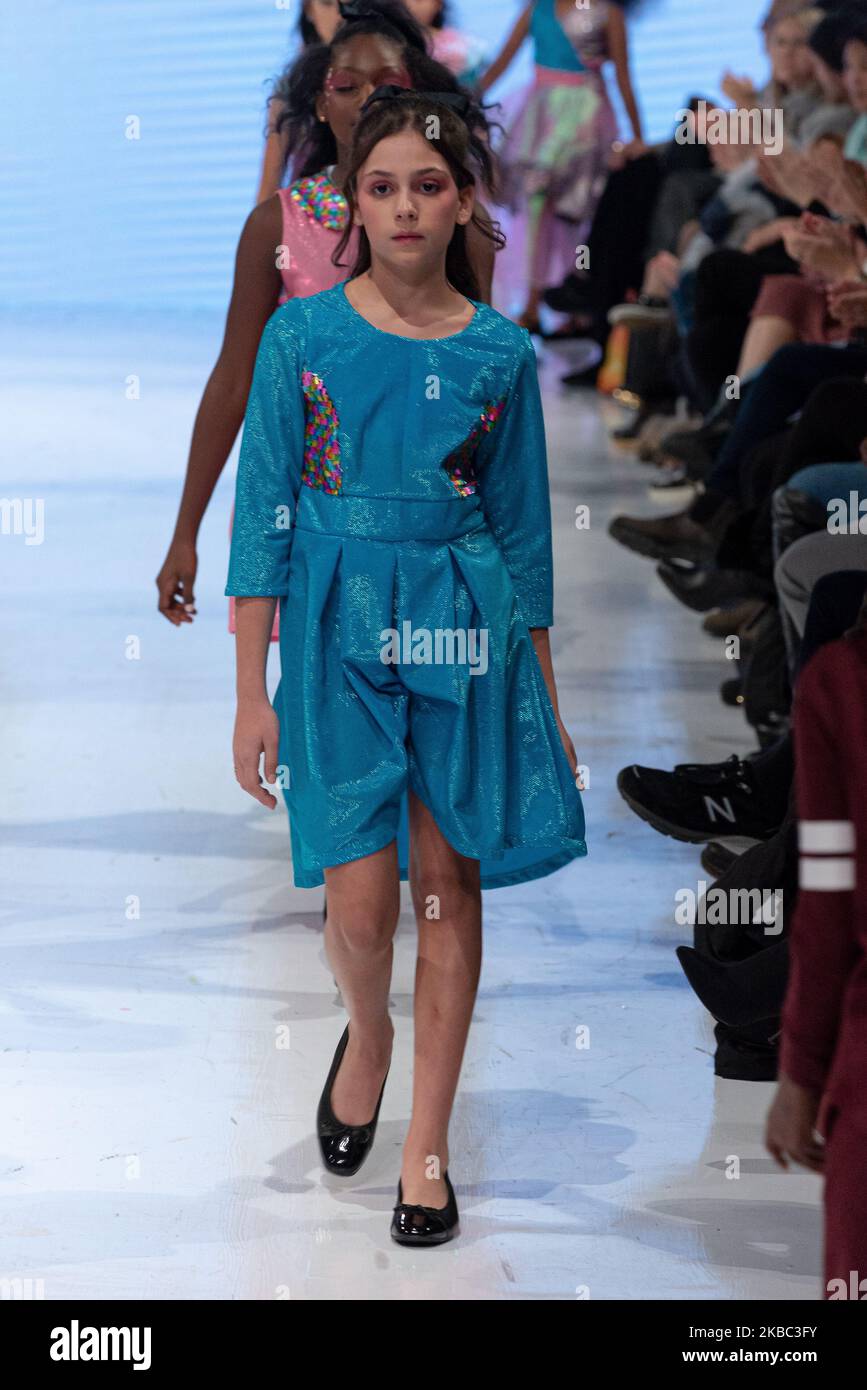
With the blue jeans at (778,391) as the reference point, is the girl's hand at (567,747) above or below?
above

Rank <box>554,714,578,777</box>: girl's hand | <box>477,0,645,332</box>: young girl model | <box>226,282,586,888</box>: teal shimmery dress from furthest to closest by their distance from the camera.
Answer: <box>477,0,645,332</box>: young girl model → <box>554,714,578,777</box>: girl's hand → <box>226,282,586,888</box>: teal shimmery dress

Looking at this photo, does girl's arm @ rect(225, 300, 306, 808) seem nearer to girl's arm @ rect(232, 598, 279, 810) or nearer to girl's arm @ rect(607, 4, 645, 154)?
girl's arm @ rect(232, 598, 279, 810)

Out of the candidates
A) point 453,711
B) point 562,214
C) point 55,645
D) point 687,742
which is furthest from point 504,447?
point 562,214

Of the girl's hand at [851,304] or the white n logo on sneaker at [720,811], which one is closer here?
the white n logo on sneaker at [720,811]

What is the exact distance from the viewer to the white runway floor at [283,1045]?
2035mm

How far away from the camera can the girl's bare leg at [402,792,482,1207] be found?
6.79 ft

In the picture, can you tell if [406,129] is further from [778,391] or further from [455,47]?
[455,47]

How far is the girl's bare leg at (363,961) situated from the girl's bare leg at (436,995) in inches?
1.2

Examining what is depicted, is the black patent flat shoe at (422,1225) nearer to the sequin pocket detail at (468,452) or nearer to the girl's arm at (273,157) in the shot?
the sequin pocket detail at (468,452)

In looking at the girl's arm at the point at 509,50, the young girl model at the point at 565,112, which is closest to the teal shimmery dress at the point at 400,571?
the girl's arm at the point at 509,50

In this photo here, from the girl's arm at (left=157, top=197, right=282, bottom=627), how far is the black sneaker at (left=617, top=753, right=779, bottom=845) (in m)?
0.72

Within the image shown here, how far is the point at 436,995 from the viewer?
2.09 metres

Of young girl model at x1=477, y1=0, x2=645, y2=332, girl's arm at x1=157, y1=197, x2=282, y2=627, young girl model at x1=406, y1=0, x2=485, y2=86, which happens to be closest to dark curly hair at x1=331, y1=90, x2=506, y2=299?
girl's arm at x1=157, y1=197, x2=282, y2=627

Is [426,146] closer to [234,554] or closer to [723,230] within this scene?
[234,554]
